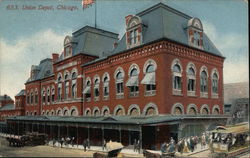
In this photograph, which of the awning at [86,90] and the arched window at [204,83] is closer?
the arched window at [204,83]

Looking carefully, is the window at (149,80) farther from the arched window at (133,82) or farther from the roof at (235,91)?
the roof at (235,91)

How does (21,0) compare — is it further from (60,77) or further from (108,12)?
(60,77)

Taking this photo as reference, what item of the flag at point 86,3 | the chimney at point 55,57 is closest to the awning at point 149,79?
the flag at point 86,3

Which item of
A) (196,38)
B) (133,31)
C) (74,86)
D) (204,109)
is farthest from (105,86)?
(196,38)

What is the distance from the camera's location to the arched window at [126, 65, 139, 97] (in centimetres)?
2252

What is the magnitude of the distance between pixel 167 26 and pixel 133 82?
17.2 ft

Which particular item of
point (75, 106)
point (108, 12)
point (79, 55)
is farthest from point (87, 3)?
point (75, 106)

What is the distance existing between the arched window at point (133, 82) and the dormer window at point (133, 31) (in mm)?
2004

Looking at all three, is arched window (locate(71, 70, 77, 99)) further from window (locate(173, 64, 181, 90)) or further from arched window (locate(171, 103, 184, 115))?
window (locate(173, 64, 181, 90))

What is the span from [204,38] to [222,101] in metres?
5.15

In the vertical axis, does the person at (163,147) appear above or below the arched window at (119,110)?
below

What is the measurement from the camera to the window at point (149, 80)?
2072 centimetres

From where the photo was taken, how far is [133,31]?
75.7 ft

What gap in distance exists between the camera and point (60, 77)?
31.9 meters
